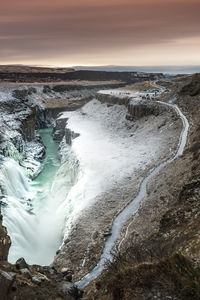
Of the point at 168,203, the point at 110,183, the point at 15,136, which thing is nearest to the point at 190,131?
the point at 110,183

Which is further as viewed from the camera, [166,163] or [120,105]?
[120,105]

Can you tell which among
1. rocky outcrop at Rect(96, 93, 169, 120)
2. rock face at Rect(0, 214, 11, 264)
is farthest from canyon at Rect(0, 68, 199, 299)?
rocky outcrop at Rect(96, 93, 169, 120)

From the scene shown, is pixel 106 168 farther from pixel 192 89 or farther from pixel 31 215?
pixel 192 89

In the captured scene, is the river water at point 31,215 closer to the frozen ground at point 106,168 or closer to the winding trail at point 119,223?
the frozen ground at point 106,168

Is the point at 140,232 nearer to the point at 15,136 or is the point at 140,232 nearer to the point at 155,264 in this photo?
the point at 155,264

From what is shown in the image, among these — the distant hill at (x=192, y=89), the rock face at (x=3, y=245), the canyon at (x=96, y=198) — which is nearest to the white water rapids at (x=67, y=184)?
the canyon at (x=96, y=198)
